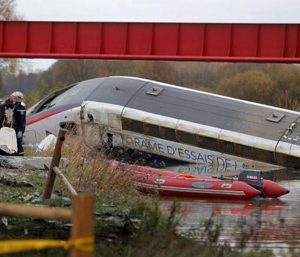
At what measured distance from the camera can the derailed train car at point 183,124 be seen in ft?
114

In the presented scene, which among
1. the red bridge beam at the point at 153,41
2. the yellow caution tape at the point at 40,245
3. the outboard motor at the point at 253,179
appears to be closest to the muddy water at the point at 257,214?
the outboard motor at the point at 253,179

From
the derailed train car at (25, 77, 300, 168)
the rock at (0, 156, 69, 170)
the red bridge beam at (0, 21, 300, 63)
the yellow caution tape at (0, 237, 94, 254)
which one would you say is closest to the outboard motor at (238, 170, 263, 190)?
the rock at (0, 156, 69, 170)

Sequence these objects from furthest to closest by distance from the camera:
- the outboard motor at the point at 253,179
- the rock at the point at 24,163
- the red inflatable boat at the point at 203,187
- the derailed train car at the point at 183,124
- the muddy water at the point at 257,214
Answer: the derailed train car at the point at 183,124, the outboard motor at the point at 253,179, the red inflatable boat at the point at 203,187, the rock at the point at 24,163, the muddy water at the point at 257,214

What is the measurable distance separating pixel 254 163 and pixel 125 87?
749 centimetres

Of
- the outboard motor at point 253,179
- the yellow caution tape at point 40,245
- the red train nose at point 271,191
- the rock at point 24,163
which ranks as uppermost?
the yellow caution tape at point 40,245

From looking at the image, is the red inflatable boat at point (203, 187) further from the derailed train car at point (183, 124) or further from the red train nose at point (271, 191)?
the derailed train car at point (183, 124)

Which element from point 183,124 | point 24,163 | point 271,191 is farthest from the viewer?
point 183,124

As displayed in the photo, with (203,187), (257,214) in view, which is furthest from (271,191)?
(257,214)

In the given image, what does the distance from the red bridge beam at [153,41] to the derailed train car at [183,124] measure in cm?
799

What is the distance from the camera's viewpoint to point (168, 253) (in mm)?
6023

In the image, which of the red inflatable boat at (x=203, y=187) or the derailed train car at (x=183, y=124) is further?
the derailed train car at (x=183, y=124)

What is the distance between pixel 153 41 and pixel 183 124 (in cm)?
983

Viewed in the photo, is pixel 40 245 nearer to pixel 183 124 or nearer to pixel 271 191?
pixel 271 191

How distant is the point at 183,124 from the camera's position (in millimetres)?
35219
